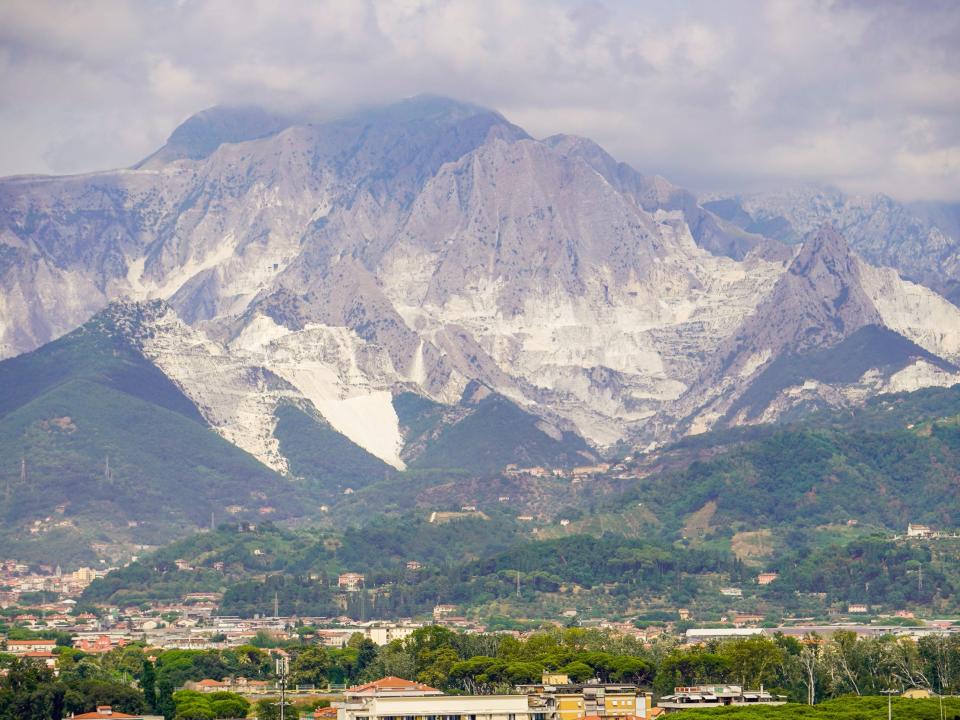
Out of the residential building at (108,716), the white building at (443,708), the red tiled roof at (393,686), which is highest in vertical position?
the red tiled roof at (393,686)

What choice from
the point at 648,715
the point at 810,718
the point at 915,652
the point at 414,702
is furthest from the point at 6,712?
the point at 915,652

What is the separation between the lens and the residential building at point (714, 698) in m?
155

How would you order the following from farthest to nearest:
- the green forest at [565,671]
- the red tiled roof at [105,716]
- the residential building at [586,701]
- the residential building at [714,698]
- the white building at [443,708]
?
the green forest at [565,671] < the residential building at [714,698] < the residential building at [586,701] < the red tiled roof at [105,716] < the white building at [443,708]

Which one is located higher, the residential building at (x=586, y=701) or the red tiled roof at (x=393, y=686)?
the red tiled roof at (x=393, y=686)

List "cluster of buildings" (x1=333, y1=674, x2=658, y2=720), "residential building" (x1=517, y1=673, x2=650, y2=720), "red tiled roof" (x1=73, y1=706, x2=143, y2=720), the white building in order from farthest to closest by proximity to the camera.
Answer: "residential building" (x1=517, y1=673, x2=650, y2=720) → "red tiled roof" (x1=73, y1=706, x2=143, y2=720) → "cluster of buildings" (x1=333, y1=674, x2=658, y2=720) → the white building

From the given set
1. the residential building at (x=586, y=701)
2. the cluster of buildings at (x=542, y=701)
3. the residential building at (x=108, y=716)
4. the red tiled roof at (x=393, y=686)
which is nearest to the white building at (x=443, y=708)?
the cluster of buildings at (x=542, y=701)

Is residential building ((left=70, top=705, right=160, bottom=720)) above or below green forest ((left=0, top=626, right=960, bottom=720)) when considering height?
below

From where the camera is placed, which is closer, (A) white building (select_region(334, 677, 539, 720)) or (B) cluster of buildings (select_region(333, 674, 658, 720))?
(A) white building (select_region(334, 677, 539, 720))

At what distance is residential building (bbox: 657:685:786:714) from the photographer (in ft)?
508

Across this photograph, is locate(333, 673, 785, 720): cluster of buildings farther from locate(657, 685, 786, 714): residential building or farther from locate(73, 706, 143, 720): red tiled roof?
locate(73, 706, 143, 720): red tiled roof

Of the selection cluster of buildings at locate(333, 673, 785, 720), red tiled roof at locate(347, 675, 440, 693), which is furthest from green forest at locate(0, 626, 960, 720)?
red tiled roof at locate(347, 675, 440, 693)

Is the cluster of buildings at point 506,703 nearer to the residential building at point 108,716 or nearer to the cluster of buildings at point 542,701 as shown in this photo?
the cluster of buildings at point 542,701

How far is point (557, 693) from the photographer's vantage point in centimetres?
15538

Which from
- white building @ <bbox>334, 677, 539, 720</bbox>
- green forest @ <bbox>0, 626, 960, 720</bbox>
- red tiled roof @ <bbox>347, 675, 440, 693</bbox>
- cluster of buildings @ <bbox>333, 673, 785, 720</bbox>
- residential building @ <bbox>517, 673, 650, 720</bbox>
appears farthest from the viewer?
red tiled roof @ <bbox>347, 675, 440, 693</bbox>
